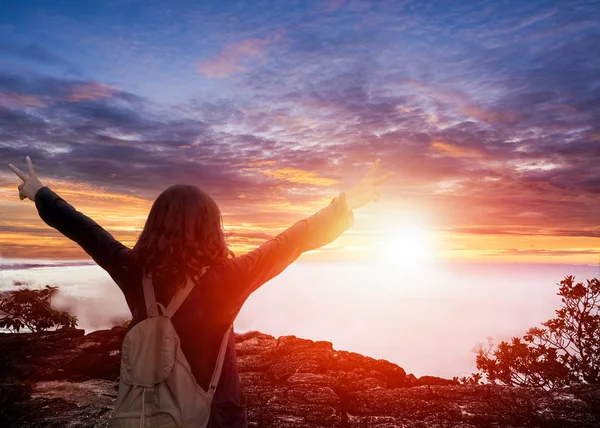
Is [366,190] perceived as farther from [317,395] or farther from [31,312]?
[31,312]

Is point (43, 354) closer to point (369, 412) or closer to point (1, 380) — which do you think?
point (1, 380)

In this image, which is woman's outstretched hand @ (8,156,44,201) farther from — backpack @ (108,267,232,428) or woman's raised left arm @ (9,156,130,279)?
backpack @ (108,267,232,428)

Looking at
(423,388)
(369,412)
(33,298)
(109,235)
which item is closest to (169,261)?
(109,235)

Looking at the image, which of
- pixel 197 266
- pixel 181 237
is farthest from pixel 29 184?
pixel 197 266

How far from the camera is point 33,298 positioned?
12.2 metres

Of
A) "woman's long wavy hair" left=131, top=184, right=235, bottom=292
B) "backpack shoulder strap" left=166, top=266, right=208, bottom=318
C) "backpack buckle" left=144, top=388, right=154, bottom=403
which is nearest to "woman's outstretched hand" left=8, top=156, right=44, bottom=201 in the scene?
"woman's long wavy hair" left=131, top=184, right=235, bottom=292

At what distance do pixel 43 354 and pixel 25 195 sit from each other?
5.96 meters

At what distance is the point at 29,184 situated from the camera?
12.2ft

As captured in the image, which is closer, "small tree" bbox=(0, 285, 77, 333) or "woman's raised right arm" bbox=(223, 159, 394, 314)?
"woman's raised right arm" bbox=(223, 159, 394, 314)

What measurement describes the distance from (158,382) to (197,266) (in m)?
0.69

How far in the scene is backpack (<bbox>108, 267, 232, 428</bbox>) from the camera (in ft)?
8.76

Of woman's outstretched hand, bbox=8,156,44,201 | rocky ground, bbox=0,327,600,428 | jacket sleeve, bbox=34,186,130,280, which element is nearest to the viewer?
jacket sleeve, bbox=34,186,130,280

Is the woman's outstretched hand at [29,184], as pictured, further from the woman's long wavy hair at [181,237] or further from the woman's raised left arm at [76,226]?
the woman's long wavy hair at [181,237]

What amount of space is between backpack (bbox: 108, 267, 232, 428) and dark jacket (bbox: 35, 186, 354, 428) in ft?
0.16
